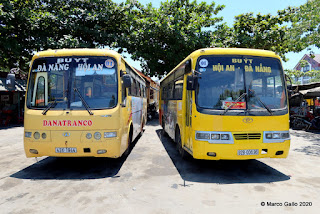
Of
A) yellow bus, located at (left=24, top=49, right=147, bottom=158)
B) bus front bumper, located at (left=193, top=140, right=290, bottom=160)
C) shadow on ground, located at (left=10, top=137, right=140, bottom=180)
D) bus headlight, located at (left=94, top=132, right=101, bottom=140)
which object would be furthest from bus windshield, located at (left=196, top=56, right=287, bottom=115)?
shadow on ground, located at (left=10, top=137, right=140, bottom=180)

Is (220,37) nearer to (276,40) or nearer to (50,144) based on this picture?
(276,40)

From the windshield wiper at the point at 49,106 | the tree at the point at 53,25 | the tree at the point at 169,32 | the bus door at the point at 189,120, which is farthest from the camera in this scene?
the tree at the point at 169,32

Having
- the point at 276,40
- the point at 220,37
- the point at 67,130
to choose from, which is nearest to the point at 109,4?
the point at 220,37

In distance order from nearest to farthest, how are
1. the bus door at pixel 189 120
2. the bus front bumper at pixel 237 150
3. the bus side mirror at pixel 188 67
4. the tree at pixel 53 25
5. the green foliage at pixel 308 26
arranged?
the bus front bumper at pixel 237 150 → the bus door at pixel 189 120 → the bus side mirror at pixel 188 67 → the green foliage at pixel 308 26 → the tree at pixel 53 25

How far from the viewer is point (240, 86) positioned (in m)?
5.23

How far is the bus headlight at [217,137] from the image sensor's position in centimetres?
499

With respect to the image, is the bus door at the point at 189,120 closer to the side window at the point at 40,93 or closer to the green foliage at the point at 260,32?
the side window at the point at 40,93

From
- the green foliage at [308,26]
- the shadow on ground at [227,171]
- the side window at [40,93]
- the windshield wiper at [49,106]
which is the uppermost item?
the green foliage at [308,26]

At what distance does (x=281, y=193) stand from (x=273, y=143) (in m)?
1.22

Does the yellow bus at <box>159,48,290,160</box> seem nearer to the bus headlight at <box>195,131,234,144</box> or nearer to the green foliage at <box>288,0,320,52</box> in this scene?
the bus headlight at <box>195,131,234,144</box>

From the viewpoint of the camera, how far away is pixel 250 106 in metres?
5.14

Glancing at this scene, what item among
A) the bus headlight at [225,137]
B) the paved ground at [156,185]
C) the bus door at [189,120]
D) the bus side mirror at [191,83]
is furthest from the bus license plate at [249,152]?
the bus side mirror at [191,83]

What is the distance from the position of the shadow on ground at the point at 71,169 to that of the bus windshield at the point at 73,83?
164cm

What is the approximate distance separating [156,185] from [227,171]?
2065 mm
